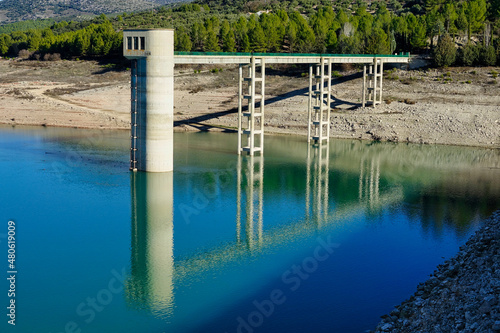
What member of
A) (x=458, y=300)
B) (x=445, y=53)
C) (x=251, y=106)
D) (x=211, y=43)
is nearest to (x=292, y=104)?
(x=251, y=106)

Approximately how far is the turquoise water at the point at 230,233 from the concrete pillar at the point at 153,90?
2.41 m

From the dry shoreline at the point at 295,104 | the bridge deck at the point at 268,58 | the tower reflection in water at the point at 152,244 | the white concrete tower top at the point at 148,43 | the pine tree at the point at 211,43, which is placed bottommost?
the tower reflection in water at the point at 152,244

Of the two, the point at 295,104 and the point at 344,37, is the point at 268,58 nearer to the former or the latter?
the point at 295,104

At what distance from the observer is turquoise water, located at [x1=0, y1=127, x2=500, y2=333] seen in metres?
26.8

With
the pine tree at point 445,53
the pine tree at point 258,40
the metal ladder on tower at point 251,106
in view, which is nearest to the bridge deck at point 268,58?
the metal ladder on tower at point 251,106

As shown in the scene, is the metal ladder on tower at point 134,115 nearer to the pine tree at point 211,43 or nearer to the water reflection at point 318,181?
the water reflection at point 318,181

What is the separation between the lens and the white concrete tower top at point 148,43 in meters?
50.9

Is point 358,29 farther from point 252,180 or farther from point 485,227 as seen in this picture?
point 485,227

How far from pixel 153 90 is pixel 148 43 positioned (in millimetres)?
3672

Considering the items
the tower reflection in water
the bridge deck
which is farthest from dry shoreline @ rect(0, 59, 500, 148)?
the tower reflection in water

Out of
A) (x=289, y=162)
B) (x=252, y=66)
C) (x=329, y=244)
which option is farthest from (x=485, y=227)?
(x=252, y=66)

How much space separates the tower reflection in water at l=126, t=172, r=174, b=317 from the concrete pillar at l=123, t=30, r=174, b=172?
207 centimetres

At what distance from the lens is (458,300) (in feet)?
82.0

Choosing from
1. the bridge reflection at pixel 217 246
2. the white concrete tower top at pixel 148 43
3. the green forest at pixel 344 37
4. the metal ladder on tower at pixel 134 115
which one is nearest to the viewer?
the bridge reflection at pixel 217 246
